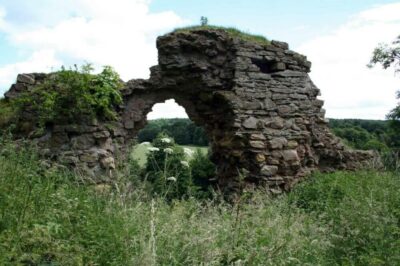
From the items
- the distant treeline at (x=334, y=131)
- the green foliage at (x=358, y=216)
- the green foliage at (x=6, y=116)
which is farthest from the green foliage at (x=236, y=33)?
the distant treeline at (x=334, y=131)

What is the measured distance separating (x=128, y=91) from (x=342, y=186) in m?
3.93

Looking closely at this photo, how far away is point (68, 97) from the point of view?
22.2ft

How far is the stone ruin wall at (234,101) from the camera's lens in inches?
298

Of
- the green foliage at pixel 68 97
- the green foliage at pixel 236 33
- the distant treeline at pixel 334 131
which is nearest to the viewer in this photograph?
the green foliage at pixel 68 97

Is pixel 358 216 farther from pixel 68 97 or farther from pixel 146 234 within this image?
pixel 68 97

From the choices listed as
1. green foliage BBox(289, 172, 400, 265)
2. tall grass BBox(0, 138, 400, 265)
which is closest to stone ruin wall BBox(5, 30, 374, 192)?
green foliage BBox(289, 172, 400, 265)

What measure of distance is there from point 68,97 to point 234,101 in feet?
8.99

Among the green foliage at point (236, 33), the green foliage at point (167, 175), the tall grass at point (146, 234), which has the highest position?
the green foliage at point (236, 33)

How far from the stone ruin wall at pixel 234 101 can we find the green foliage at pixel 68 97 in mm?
352

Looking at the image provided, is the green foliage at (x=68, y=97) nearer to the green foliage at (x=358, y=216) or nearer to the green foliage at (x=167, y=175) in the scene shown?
the green foliage at (x=167, y=175)

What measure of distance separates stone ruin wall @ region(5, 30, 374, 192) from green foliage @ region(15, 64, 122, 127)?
1.16 feet

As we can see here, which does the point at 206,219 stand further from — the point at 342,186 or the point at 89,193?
the point at 342,186

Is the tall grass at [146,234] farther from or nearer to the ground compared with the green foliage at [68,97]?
nearer to the ground

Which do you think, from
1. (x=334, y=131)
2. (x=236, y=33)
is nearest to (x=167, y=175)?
(x=236, y=33)
